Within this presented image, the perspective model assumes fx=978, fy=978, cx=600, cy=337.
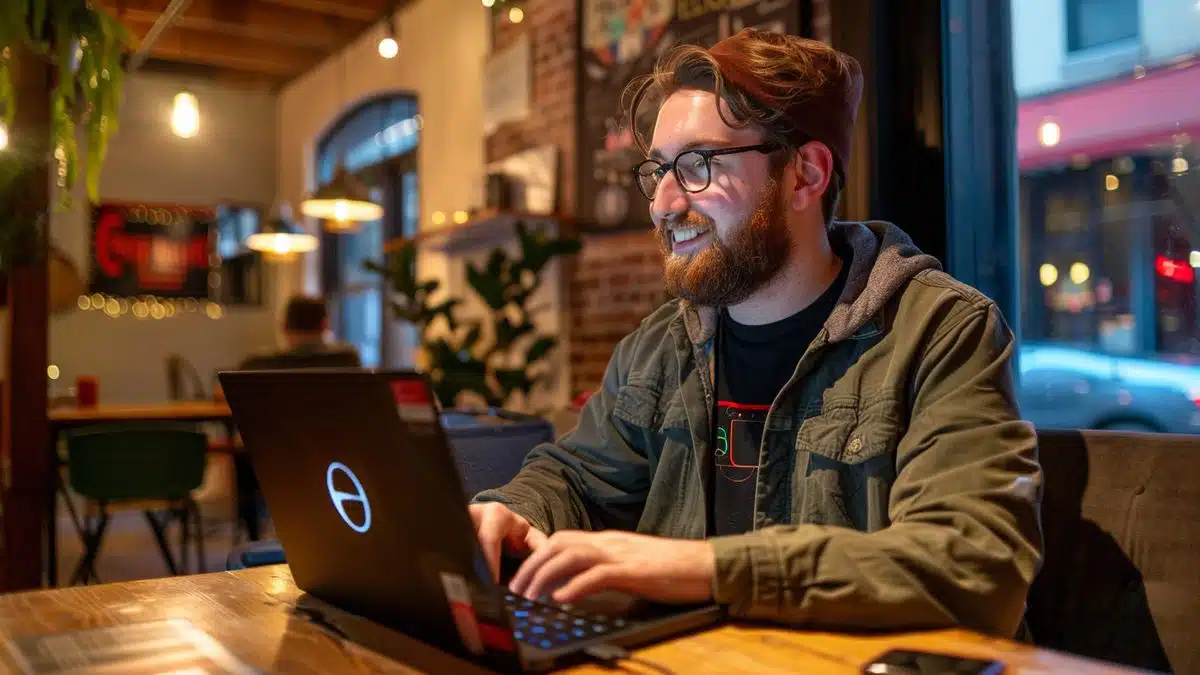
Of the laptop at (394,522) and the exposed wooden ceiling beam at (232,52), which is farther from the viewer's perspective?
the exposed wooden ceiling beam at (232,52)

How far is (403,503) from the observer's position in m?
0.84

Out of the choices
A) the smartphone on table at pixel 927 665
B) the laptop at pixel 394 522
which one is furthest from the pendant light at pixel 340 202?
the smartphone on table at pixel 927 665

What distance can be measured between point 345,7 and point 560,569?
663 centimetres

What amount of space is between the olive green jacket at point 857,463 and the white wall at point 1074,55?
5.34 ft

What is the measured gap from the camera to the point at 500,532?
116cm

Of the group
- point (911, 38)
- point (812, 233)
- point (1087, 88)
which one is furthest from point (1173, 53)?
→ point (812, 233)

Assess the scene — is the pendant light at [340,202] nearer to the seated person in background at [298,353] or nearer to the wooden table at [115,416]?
the seated person in background at [298,353]

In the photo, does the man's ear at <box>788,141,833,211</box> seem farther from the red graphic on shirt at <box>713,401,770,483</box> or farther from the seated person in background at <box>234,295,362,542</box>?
the seated person in background at <box>234,295,362,542</box>

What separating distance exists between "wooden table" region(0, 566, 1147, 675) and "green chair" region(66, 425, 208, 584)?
3.30 m

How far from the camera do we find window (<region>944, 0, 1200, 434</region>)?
102 inches

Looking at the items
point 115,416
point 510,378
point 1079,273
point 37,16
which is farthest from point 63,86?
point 1079,273

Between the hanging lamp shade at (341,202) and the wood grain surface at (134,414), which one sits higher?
the hanging lamp shade at (341,202)

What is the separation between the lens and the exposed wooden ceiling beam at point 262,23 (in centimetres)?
670

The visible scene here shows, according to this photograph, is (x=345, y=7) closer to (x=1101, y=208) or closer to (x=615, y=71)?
(x=615, y=71)
